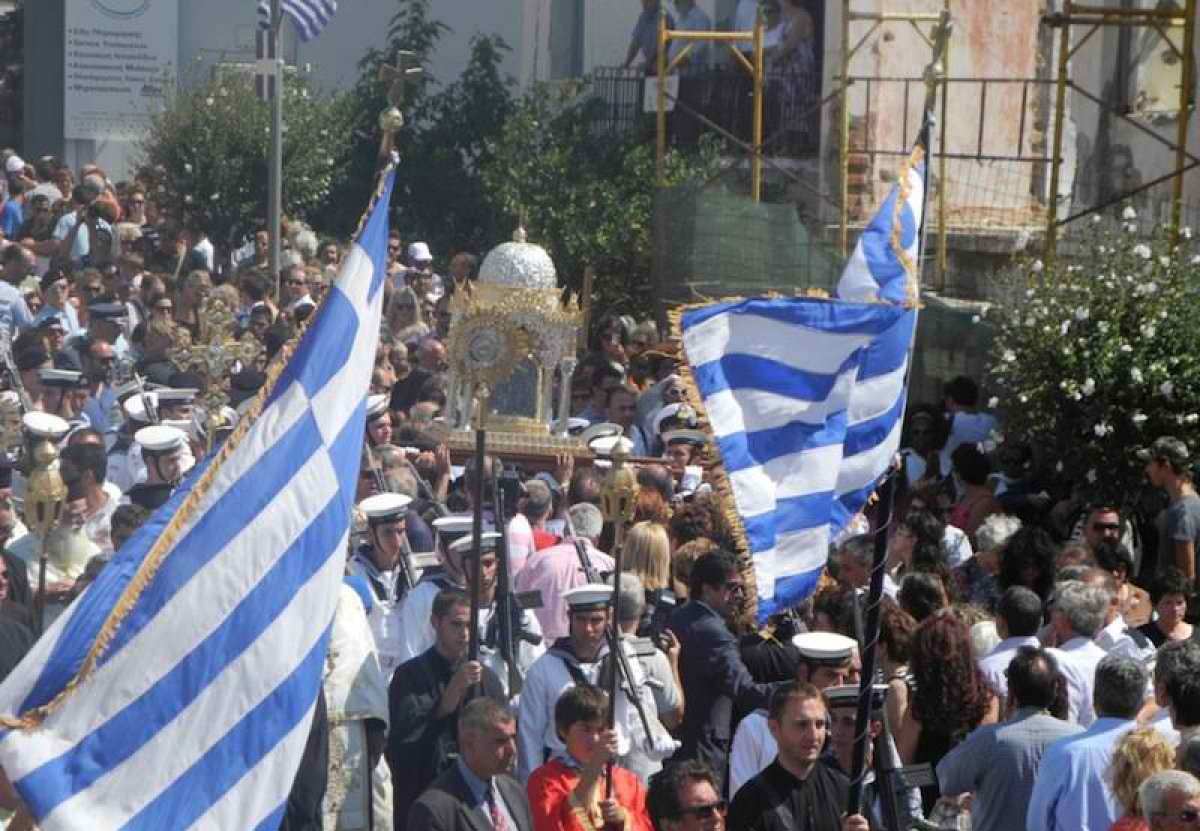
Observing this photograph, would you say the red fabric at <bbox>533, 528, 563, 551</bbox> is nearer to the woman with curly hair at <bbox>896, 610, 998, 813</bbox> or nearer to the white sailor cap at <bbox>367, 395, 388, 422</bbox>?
the white sailor cap at <bbox>367, 395, 388, 422</bbox>

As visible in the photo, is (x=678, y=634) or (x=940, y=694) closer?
(x=940, y=694)

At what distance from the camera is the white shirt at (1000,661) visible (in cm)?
1006

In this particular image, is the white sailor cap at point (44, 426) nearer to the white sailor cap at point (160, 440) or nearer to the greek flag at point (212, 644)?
the white sailor cap at point (160, 440)

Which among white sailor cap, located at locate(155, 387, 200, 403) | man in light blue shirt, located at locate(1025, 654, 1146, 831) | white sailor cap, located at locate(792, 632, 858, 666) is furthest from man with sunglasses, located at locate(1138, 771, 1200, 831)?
white sailor cap, located at locate(155, 387, 200, 403)

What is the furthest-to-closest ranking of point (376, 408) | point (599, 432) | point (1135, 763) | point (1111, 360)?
point (599, 432) → point (376, 408) → point (1111, 360) → point (1135, 763)

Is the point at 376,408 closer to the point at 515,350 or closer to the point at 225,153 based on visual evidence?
the point at 515,350

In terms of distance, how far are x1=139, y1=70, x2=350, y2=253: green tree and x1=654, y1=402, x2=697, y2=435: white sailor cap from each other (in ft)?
26.2

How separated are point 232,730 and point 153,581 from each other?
16.0 inches

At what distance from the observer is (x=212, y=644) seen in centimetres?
648

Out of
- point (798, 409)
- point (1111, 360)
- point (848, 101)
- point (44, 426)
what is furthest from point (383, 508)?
point (848, 101)

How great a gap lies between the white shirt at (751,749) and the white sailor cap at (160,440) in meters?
3.82

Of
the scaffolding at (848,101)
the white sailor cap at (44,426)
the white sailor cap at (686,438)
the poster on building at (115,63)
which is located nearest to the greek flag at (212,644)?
the white sailor cap at (44,426)

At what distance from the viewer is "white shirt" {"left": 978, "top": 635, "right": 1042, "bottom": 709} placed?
10.1 metres

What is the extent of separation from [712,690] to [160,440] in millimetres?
3289
